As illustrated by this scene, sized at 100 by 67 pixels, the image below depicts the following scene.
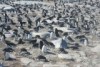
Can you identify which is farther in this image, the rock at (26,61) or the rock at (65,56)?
the rock at (65,56)

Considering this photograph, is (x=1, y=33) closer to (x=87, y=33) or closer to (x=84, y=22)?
(x=87, y=33)

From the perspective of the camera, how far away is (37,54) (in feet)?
60.9

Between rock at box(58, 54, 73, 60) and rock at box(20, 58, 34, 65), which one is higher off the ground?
rock at box(20, 58, 34, 65)

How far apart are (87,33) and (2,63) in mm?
11030

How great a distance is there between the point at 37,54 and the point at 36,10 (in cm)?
2334

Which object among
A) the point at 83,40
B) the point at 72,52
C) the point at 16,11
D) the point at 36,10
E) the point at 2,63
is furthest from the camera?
the point at 36,10

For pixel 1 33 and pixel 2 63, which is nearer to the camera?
pixel 2 63

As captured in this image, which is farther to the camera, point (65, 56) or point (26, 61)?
point (65, 56)

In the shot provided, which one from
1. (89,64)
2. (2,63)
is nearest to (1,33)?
(2,63)

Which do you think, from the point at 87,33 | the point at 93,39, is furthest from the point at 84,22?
the point at 93,39

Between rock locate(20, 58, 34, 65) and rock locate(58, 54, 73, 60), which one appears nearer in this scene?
rock locate(20, 58, 34, 65)

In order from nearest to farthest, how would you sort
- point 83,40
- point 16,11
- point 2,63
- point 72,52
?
1. point 2,63
2. point 72,52
3. point 83,40
4. point 16,11

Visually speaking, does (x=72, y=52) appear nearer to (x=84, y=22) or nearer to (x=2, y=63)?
(x=2, y=63)

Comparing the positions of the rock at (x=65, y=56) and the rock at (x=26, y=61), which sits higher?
the rock at (x=26, y=61)
